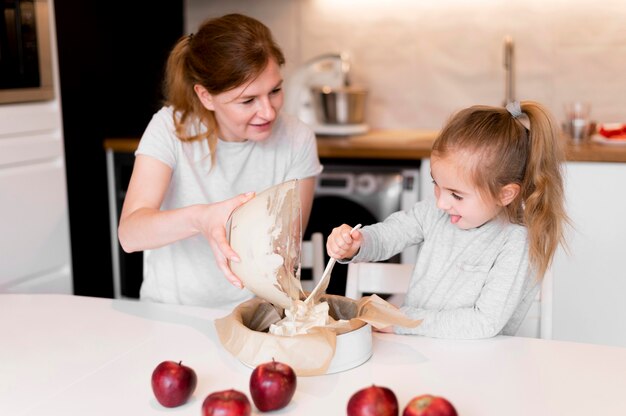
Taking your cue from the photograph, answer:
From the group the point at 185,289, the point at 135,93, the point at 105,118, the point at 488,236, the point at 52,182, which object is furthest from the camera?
the point at 135,93

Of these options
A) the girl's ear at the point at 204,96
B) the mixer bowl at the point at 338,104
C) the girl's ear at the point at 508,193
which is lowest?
the girl's ear at the point at 508,193

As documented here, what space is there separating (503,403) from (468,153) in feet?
1.61

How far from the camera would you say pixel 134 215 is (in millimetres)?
1522

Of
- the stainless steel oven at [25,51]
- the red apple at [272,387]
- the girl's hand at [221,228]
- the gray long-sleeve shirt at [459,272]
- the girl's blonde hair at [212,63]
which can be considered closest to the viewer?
the red apple at [272,387]

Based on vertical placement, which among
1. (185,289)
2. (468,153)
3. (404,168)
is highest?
(468,153)

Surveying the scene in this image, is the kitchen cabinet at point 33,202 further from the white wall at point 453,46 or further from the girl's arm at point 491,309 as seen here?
the girl's arm at point 491,309

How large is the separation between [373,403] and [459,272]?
0.60m

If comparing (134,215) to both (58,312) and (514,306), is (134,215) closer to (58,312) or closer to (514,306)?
(58,312)

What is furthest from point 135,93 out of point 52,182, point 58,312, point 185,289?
point 58,312

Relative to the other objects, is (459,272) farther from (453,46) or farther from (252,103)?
(453,46)

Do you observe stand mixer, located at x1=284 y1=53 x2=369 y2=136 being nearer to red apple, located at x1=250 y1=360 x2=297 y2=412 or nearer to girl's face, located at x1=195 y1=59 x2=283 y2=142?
girl's face, located at x1=195 y1=59 x2=283 y2=142

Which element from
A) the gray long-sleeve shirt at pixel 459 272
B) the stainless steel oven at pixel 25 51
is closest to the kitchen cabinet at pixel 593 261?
the gray long-sleeve shirt at pixel 459 272

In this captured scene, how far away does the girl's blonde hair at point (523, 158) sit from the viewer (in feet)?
4.46

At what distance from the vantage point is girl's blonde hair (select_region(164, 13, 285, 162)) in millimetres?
1540
